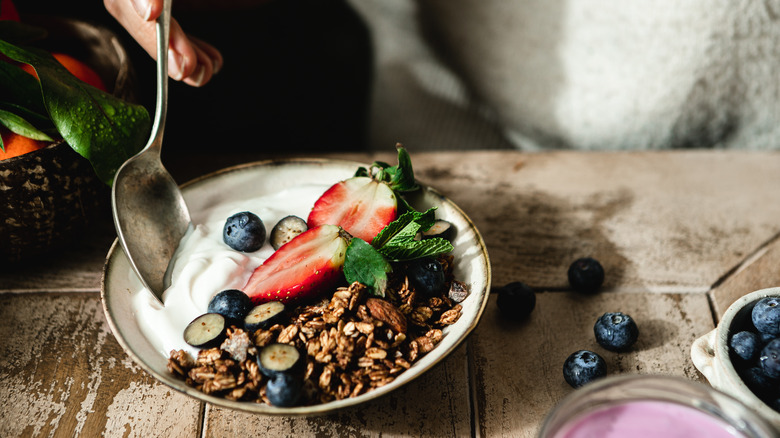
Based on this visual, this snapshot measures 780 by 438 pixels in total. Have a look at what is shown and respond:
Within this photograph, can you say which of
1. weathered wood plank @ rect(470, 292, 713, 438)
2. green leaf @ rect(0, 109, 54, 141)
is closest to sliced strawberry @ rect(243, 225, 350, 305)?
weathered wood plank @ rect(470, 292, 713, 438)

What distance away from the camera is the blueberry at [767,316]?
0.66m

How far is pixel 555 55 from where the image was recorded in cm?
150

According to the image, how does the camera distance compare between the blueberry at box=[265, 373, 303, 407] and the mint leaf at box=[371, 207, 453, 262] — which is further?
the mint leaf at box=[371, 207, 453, 262]

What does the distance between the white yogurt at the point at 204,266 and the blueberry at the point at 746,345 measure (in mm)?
581

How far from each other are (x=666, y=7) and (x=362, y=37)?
0.82m

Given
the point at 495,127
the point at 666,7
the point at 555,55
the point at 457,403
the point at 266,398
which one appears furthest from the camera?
the point at 495,127

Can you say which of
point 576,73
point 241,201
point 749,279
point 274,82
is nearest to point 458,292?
point 241,201

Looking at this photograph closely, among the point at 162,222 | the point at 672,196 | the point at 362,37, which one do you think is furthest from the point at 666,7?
the point at 162,222

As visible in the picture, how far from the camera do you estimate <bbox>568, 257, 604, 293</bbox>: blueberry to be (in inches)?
35.1

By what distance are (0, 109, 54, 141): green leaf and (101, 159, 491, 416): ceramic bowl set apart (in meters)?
0.19

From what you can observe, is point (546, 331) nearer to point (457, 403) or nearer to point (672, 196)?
point (457, 403)

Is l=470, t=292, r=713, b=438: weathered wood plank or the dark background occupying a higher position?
l=470, t=292, r=713, b=438: weathered wood plank

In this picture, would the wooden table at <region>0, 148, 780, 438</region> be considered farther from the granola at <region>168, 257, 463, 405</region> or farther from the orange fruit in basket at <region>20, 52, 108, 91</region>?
the orange fruit in basket at <region>20, 52, 108, 91</region>

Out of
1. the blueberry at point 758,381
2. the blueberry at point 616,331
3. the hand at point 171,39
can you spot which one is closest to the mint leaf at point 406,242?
the blueberry at point 616,331
